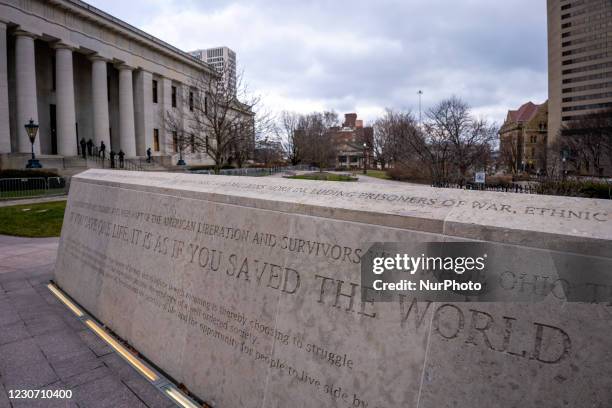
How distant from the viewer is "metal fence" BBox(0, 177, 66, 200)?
21161mm

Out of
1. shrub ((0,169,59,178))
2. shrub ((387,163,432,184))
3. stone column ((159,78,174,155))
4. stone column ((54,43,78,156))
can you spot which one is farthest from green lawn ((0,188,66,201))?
shrub ((387,163,432,184))

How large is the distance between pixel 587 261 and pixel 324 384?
1755 millimetres

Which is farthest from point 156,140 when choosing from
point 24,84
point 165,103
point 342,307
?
point 342,307

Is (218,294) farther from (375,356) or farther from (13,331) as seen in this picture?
(13,331)

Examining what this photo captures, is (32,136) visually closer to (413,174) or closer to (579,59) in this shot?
(413,174)

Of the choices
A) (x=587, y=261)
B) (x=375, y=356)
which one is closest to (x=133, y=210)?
(x=375, y=356)

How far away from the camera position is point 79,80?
127 ft

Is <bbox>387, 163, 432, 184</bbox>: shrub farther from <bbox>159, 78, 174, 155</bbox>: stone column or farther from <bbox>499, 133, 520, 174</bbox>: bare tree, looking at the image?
<bbox>499, 133, 520, 174</bbox>: bare tree

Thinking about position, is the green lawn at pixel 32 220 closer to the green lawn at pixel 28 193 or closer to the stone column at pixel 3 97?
the green lawn at pixel 28 193

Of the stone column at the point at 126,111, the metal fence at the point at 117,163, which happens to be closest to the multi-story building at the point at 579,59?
the stone column at the point at 126,111

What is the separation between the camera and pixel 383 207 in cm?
271

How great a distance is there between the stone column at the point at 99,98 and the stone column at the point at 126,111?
311cm

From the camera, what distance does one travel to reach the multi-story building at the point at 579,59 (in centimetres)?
9062

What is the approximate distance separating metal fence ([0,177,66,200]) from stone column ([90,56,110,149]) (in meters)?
13.4
